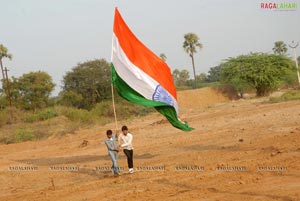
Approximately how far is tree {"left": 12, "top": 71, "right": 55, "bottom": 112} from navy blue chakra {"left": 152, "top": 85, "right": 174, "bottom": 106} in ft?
113

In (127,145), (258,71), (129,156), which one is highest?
(258,71)

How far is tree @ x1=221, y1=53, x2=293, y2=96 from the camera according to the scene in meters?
36.7

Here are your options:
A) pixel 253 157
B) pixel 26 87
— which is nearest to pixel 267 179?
pixel 253 157

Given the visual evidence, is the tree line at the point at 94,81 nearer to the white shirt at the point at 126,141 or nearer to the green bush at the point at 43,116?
the green bush at the point at 43,116

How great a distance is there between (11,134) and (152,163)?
16661 mm

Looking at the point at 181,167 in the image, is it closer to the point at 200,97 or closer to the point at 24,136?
the point at 24,136

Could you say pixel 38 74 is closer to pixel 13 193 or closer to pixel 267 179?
pixel 13 193

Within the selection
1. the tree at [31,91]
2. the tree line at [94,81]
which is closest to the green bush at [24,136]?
the tree line at [94,81]

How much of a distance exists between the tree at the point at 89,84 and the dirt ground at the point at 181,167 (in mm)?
22480

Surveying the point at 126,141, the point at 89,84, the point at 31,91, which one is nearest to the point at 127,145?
the point at 126,141

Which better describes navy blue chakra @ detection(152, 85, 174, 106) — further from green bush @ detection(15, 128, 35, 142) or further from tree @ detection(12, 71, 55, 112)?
tree @ detection(12, 71, 55, 112)

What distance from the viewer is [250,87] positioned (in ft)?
125

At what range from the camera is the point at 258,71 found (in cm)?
3703

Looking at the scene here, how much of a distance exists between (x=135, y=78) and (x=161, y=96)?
81cm
